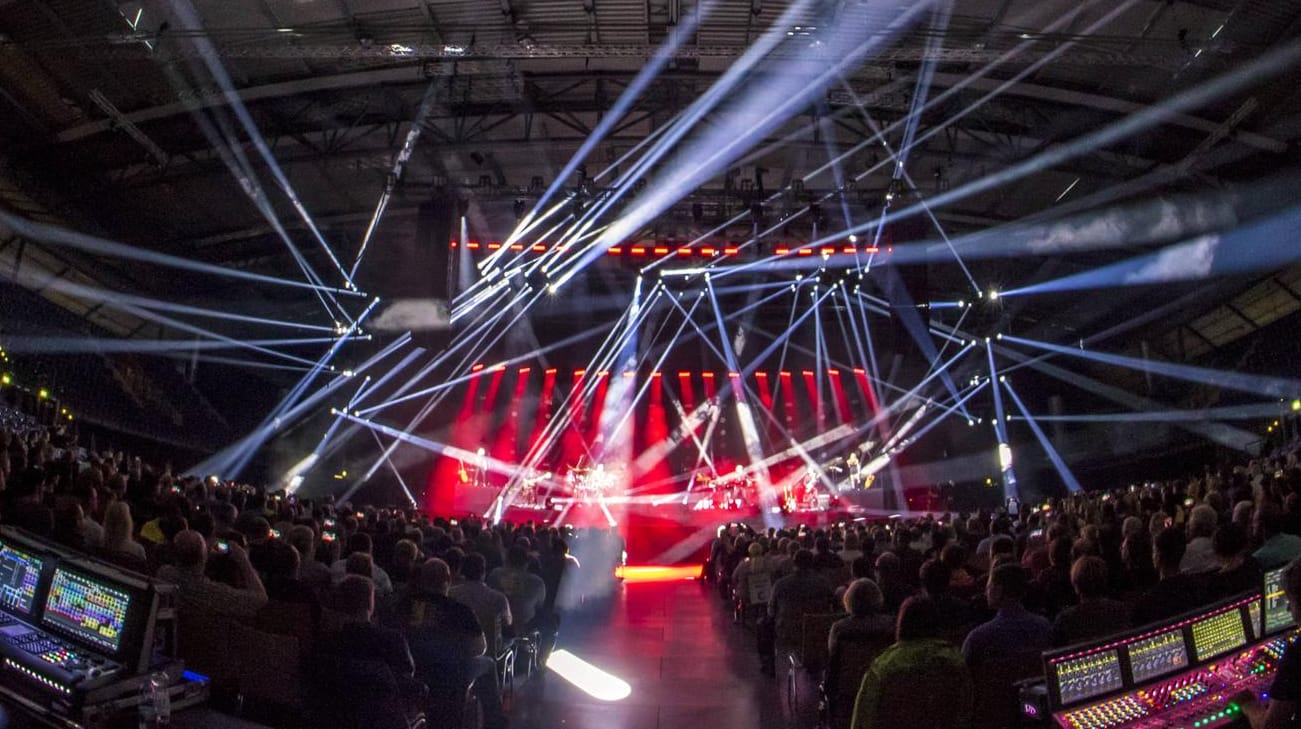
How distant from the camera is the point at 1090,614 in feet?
11.1

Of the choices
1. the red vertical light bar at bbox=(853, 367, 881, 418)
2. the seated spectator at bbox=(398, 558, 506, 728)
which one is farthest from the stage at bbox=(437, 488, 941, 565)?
the seated spectator at bbox=(398, 558, 506, 728)

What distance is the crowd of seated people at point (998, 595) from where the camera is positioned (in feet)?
9.41

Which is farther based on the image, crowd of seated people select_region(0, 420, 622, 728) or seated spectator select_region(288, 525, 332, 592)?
seated spectator select_region(288, 525, 332, 592)

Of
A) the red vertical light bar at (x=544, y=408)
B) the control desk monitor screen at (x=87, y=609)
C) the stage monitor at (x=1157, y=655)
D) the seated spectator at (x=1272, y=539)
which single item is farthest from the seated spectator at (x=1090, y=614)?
the red vertical light bar at (x=544, y=408)

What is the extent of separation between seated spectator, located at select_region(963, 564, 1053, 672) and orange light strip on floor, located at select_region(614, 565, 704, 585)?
1044cm

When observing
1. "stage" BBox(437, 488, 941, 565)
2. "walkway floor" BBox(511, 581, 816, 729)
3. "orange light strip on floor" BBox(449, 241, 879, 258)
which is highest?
"orange light strip on floor" BBox(449, 241, 879, 258)

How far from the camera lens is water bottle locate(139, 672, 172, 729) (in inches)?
104

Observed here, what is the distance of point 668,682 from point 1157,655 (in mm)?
4097

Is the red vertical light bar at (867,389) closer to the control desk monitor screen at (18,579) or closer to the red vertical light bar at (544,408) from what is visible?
the red vertical light bar at (544,408)

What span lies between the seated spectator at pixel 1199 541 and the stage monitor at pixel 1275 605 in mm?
1354

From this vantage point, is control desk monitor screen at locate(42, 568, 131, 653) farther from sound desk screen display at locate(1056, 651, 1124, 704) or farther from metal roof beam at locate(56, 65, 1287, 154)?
metal roof beam at locate(56, 65, 1287, 154)

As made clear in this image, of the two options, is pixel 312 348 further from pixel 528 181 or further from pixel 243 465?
pixel 528 181

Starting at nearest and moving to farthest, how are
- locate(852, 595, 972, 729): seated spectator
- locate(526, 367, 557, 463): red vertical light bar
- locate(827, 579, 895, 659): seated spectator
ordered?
locate(852, 595, 972, 729): seated spectator → locate(827, 579, 895, 659): seated spectator → locate(526, 367, 557, 463): red vertical light bar

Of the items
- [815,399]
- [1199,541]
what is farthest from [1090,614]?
[815,399]
